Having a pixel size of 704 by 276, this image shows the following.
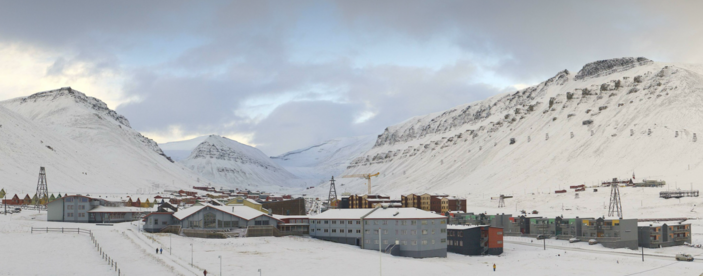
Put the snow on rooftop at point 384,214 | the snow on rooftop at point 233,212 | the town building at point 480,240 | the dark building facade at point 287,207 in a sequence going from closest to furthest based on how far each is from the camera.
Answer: the snow on rooftop at point 384,214 < the town building at point 480,240 < the snow on rooftop at point 233,212 < the dark building facade at point 287,207

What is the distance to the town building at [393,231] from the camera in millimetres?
76312

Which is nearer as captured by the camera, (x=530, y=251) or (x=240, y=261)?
(x=240, y=261)

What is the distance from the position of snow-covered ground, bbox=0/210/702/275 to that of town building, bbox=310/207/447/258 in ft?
8.20

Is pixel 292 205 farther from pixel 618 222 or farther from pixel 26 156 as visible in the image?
pixel 26 156

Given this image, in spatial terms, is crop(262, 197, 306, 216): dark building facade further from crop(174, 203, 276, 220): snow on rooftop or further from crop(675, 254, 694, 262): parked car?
crop(675, 254, 694, 262): parked car

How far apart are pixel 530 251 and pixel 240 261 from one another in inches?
1662

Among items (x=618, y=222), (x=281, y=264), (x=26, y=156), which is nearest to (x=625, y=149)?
(x=618, y=222)

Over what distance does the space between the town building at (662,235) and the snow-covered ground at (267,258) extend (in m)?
Result: 1.70

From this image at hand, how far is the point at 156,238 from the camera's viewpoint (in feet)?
243

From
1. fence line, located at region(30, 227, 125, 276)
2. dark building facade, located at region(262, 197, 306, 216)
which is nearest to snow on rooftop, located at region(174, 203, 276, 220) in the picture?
fence line, located at region(30, 227, 125, 276)

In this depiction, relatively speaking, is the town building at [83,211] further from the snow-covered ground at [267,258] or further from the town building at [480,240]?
the town building at [480,240]

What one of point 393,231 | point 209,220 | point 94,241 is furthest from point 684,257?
point 94,241

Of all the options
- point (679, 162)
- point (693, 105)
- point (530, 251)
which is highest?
point (693, 105)

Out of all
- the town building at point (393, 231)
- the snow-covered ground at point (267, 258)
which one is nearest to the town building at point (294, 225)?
the snow-covered ground at point (267, 258)
